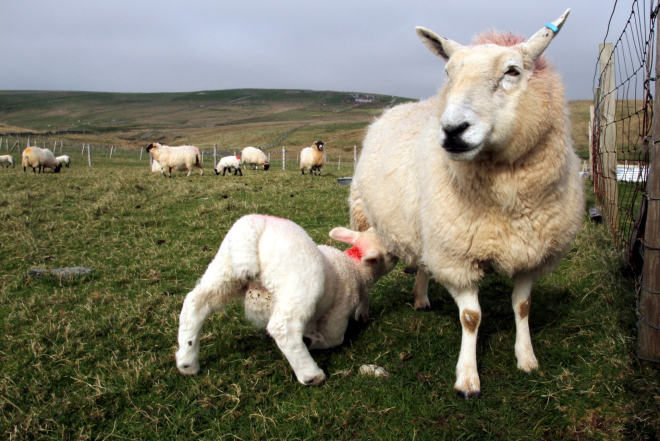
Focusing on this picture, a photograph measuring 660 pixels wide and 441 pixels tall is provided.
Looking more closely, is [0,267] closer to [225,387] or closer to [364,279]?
[225,387]

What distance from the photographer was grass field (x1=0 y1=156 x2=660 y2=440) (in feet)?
9.14

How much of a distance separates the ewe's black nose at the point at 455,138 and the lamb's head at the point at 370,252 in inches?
73.9

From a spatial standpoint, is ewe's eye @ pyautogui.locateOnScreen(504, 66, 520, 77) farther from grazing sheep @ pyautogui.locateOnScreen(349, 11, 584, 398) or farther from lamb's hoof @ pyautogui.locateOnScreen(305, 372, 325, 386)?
lamb's hoof @ pyautogui.locateOnScreen(305, 372, 325, 386)

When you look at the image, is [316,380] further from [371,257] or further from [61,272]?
[61,272]

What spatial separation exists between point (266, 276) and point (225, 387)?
2.77 feet

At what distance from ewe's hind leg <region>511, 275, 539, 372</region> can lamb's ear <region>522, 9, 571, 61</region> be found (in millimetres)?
1622

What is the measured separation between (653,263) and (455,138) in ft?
4.68

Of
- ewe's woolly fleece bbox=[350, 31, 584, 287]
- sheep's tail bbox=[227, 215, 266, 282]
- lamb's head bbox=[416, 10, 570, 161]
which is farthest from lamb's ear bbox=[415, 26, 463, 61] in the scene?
sheep's tail bbox=[227, 215, 266, 282]

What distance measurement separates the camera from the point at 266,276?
129 inches

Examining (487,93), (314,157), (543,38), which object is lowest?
(314,157)

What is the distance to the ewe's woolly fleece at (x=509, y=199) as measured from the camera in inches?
119

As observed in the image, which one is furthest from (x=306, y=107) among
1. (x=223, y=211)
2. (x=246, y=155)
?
(x=223, y=211)

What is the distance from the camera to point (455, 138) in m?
2.70

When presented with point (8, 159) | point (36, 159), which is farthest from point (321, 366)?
point (8, 159)
